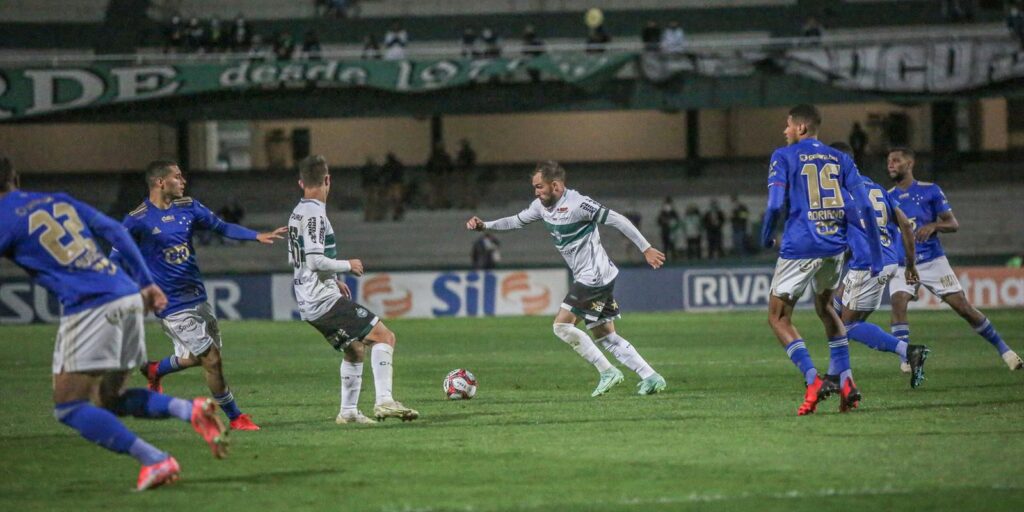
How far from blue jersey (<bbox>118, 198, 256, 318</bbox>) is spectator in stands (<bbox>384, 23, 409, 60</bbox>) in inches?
1035

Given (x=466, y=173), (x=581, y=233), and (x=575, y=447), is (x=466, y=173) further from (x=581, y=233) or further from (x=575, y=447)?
(x=575, y=447)

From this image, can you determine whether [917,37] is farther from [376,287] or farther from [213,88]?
[213,88]

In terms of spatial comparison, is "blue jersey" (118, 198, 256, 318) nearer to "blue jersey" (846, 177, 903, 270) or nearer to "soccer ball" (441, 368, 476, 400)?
"soccer ball" (441, 368, 476, 400)

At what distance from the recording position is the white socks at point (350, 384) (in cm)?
1128

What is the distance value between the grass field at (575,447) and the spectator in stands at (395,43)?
2188cm

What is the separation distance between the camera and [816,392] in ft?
35.4

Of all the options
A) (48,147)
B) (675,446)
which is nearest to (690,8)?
(48,147)

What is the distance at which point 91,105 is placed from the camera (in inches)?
1470

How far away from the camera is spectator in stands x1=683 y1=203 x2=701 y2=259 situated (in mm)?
35719

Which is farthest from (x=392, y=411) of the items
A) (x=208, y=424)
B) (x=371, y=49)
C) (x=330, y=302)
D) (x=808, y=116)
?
(x=371, y=49)

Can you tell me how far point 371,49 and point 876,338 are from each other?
27.4m

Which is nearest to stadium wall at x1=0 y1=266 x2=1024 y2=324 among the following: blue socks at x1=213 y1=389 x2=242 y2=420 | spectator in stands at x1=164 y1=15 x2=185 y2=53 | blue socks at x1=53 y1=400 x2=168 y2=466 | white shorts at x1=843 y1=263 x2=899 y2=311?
spectator in stands at x1=164 y1=15 x2=185 y2=53

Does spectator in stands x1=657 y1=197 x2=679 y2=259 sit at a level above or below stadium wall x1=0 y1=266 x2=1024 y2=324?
above

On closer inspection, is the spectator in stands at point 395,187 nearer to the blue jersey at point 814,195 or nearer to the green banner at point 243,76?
the green banner at point 243,76
